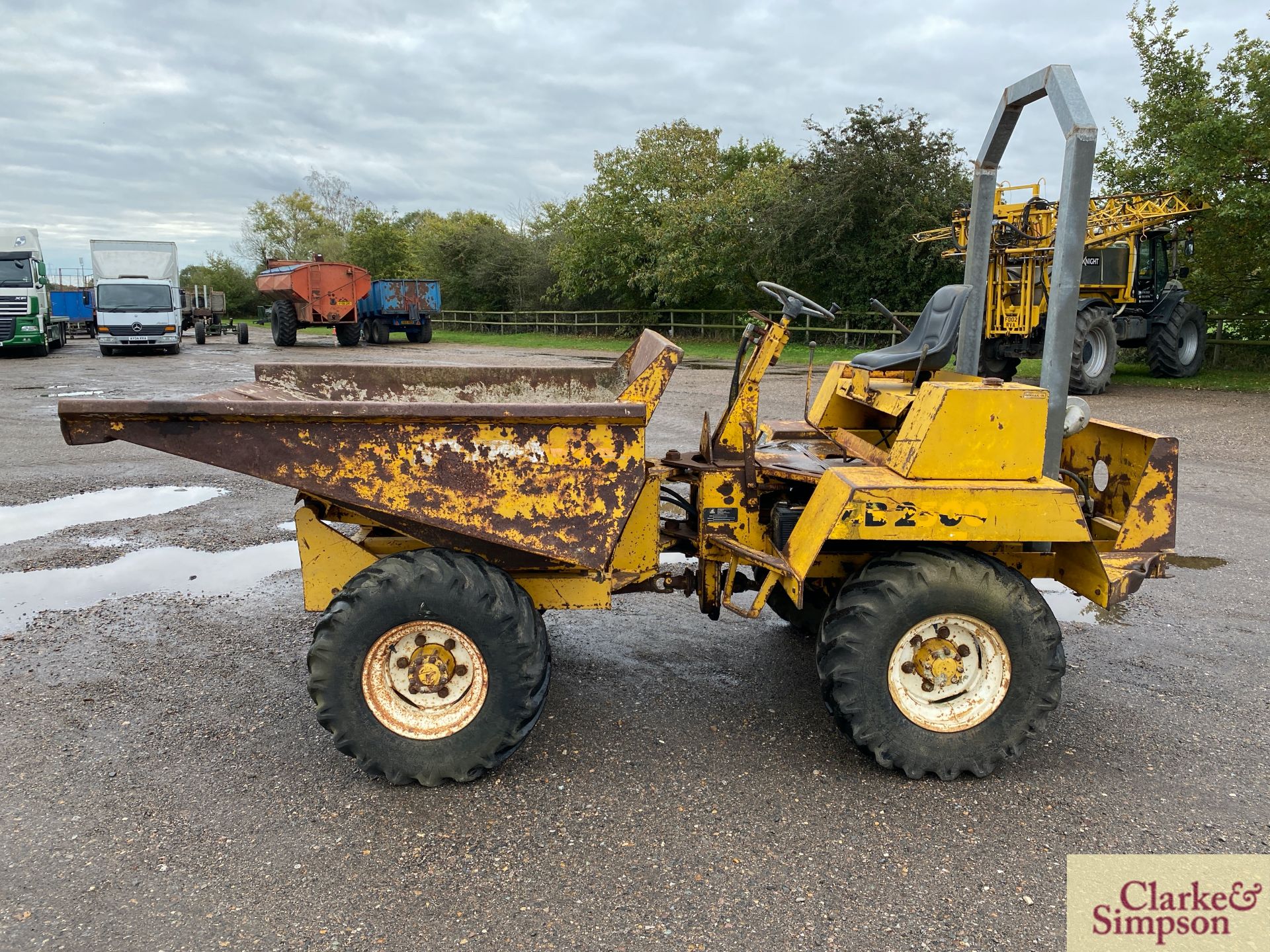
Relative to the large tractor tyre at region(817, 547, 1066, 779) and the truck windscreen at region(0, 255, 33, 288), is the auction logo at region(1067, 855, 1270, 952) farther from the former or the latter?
the truck windscreen at region(0, 255, 33, 288)

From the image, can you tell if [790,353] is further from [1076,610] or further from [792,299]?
[792,299]

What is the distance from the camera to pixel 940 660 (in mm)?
3275

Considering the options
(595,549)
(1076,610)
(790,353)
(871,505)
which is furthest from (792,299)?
(790,353)

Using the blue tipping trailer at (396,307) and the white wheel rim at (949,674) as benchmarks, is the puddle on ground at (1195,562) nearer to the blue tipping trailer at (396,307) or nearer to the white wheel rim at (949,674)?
the white wheel rim at (949,674)

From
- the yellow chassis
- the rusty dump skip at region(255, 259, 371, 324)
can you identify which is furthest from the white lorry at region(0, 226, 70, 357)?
the yellow chassis

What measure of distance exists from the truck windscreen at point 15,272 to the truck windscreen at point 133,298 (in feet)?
4.73

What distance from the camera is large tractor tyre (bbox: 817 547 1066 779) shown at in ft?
10.4

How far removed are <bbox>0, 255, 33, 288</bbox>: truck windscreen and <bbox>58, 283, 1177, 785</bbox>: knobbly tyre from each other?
21.9 metres

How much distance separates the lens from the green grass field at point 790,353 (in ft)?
50.1

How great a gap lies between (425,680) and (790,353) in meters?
20.2

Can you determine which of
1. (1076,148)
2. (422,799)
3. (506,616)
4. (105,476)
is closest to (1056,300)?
(1076,148)

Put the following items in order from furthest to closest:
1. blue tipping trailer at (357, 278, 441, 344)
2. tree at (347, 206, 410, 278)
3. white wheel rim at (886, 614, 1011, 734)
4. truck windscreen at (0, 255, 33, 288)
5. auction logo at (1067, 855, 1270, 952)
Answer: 1. tree at (347, 206, 410, 278)
2. blue tipping trailer at (357, 278, 441, 344)
3. truck windscreen at (0, 255, 33, 288)
4. white wheel rim at (886, 614, 1011, 734)
5. auction logo at (1067, 855, 1270, 952)

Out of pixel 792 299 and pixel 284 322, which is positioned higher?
pixel 284 322

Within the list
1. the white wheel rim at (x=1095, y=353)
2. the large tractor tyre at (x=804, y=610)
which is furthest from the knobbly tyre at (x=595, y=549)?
the white wheel rim at (x=1095, y=353)
